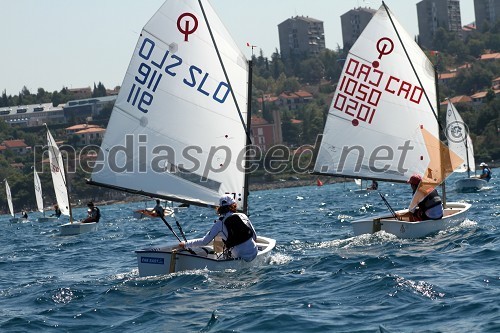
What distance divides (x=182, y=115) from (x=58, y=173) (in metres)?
31.8

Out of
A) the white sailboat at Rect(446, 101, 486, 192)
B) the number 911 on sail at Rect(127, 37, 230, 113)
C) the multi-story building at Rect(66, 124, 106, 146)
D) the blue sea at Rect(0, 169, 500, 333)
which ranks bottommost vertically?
the blue sea at Rect(0, 169, 500, 333)

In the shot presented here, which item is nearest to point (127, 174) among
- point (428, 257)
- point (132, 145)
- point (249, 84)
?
point (132, 145)

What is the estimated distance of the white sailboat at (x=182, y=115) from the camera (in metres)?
19.4

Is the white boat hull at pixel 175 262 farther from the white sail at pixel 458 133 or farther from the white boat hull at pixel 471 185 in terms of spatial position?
the white sail at pixel 458 133

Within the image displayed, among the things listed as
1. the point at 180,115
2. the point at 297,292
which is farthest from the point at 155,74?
the point at 297,292

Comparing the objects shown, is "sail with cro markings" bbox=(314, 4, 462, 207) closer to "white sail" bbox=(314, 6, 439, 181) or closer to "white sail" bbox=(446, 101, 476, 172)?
"white sail" bbox=(314, 6, 439, 181)

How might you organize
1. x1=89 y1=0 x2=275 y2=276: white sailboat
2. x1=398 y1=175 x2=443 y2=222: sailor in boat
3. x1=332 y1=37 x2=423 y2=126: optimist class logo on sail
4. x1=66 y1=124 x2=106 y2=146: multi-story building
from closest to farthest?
1. x1=89 y1=0 x2=275 y2=276: white sailboat
2. x1=398 y1=175 x2=443 y2=222: sailor in boat
3. x1=332 y1=37 x2=423 y2=126: optimist class logo on sail
4. x1=66 y1=124 x2=106 y2=146: multi-story building

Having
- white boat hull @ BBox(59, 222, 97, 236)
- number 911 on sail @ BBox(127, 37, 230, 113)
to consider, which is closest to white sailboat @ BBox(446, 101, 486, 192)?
white boat hull @ BBox(59, 222, 97, 236)

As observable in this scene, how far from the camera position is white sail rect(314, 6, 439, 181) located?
2456 centimetres

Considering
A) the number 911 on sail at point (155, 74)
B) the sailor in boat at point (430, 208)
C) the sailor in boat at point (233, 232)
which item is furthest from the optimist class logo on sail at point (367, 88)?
the sailor in boat at point (233, 232)

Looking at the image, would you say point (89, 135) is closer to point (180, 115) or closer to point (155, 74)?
point (155, 74)

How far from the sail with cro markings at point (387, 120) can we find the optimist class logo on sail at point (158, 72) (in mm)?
5914

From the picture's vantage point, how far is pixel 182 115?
64.5ft

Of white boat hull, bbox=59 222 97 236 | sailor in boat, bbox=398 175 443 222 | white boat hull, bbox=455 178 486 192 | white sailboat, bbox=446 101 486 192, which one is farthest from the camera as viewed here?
white sailboat, bbox=446 101 486 192
